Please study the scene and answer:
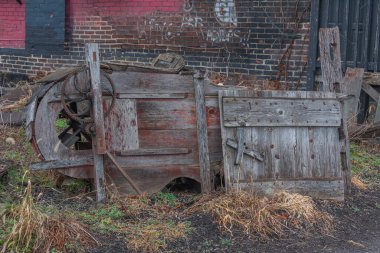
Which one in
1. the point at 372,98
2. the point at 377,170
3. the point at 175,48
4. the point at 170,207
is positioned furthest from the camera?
the point at 175,48

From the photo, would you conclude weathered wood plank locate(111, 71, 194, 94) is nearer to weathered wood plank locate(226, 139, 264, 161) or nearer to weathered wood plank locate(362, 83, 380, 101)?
weathered wood plank locate(226, 139, 264, 161)

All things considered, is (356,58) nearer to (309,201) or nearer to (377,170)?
(377,170)

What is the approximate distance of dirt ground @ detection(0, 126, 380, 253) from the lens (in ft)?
16.4

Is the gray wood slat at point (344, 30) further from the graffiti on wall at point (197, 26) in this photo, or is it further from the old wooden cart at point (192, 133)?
the old wooden cart at point (192, 133)

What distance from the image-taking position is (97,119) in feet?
19.1


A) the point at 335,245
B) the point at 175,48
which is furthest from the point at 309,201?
the point at 175,48

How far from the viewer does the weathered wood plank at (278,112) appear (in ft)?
20.4

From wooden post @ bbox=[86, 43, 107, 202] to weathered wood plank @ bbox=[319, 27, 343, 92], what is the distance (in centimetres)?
264

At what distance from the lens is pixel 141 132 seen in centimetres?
624

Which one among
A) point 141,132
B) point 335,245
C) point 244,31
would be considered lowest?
point 335,245

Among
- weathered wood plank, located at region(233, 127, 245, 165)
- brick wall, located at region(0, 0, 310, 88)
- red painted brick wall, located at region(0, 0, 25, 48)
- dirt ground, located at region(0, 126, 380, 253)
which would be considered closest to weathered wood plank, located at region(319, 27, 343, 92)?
dirt ground, located at region(0, 126, 380, 253)

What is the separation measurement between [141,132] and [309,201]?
1841 mm

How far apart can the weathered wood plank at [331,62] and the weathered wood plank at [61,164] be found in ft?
9.25

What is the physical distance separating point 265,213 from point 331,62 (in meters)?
2.28
